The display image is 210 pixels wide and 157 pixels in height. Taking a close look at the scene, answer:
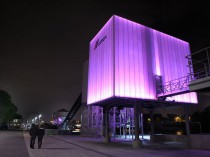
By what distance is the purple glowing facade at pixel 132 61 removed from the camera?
19.5m

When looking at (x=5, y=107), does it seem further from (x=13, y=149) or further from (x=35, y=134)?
(x=13, y=149)

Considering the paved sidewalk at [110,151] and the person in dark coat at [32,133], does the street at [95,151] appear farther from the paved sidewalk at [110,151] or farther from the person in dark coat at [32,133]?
the person in dark coat at [32,133]

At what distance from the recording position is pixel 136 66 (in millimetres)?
20391

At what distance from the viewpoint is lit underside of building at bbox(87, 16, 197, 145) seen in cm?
1934

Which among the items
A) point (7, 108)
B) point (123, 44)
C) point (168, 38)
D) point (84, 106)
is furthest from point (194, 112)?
point (7, 108)

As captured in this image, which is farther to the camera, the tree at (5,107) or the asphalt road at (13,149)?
the tree at (5,107)

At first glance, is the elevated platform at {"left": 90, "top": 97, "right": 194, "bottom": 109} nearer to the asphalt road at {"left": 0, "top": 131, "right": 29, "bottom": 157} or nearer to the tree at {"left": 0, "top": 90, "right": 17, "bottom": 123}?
the asphalt road at {"left": 0, "top": 131, "right": 29, "bottom": 157}

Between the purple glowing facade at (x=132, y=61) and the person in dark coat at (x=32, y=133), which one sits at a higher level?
the purple glowing facade at (x=132, y=61)

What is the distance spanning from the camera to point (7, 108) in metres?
61.3

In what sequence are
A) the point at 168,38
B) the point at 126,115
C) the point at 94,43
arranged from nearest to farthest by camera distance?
the point at 168,38, the point at 94,43, the point at 126,115

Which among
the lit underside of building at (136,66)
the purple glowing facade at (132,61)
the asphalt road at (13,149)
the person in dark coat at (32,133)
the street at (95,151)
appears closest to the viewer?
the asphalt road at (13,149)

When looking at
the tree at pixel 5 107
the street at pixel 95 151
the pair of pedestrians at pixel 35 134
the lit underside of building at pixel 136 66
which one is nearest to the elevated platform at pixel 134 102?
A: the lit underside of building at pixel 136 66

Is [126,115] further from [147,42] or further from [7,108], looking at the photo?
[7,108]

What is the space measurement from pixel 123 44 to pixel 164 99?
679 centimetres
